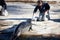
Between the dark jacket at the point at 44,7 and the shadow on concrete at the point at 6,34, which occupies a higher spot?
the dark jacket at the point at 44,7

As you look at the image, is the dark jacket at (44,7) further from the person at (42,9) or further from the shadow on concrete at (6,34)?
the shadow on concrete at (6,34)

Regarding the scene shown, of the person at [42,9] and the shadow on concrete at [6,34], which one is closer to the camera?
the shadow on concrete at [6,34]

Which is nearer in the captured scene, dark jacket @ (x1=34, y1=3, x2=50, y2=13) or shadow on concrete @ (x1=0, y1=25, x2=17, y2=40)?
shadow on concrete @ (x1=0, y1=25, x2=17, y2=40)

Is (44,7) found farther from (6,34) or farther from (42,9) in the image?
(6,34)

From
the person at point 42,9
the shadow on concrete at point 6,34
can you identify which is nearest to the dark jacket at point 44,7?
the person at point 42,9

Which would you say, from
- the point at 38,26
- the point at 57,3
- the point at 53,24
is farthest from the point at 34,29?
the point at 57,3

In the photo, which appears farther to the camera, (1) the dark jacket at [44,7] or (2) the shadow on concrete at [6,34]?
(1) the dark jacket at [44,7]

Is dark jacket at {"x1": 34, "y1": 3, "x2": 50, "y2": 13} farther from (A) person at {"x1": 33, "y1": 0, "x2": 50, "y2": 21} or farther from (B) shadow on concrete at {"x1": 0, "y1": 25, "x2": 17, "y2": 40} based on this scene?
(B) shadow on concrete at {"x1": 0, "y1": 25, "x2": 17, "y2": 40}

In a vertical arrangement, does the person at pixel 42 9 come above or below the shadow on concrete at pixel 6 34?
above

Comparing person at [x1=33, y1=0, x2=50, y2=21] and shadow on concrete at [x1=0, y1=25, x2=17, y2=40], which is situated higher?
person at [x1=33, y1=0, x2=50, y2=21]

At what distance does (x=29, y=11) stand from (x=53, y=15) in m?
2.16

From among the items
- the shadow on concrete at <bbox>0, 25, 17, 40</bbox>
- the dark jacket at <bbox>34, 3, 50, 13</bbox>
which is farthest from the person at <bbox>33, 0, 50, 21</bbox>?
the shadow on concrete at <bbox>0, 25, 17, 40</bbox>

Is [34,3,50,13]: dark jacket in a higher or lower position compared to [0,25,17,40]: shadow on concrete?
higher

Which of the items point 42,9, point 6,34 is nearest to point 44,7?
point 42,9
